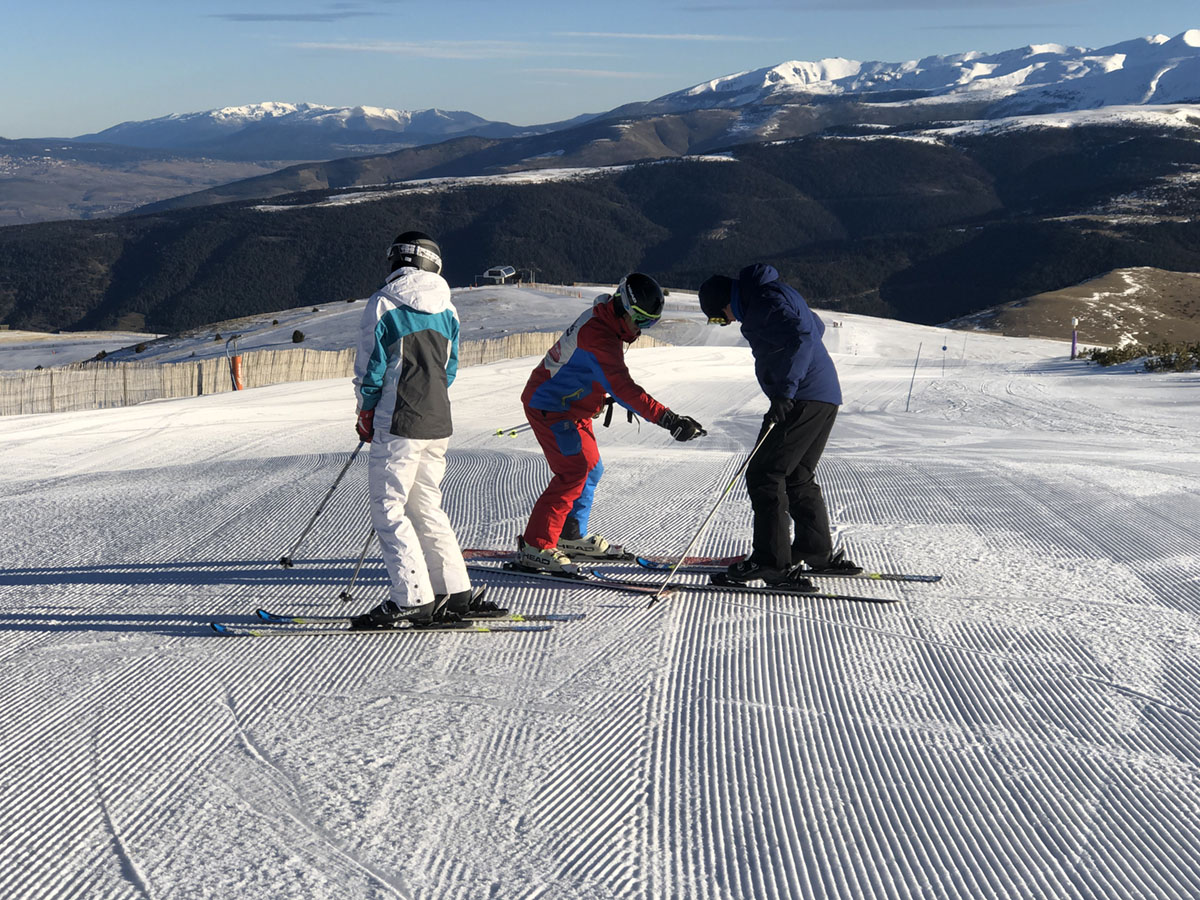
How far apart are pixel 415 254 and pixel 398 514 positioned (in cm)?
112

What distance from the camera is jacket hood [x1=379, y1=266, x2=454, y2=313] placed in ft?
13.9

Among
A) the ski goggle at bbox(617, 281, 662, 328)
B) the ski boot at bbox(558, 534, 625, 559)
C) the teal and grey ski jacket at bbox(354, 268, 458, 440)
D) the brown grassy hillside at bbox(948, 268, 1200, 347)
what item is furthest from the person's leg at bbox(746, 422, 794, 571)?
the brown grassy hillside at bbox(948, 268, 1200, 347)

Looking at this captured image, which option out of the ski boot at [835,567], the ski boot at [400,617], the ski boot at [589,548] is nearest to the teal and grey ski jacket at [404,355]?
the ski boot at [400,617]

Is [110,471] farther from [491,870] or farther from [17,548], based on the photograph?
[491,870]

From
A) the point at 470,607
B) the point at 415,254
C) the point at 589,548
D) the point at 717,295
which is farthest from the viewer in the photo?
the point at 589,548

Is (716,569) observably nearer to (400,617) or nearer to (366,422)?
(400,617)

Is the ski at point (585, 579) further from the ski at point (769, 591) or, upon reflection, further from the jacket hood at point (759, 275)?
the jacket hood at point (759, 275)

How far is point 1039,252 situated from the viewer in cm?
11381

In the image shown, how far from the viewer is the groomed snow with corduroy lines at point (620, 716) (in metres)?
2.76

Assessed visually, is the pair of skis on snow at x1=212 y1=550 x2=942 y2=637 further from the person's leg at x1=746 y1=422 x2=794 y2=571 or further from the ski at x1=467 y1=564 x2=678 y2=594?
the person's leg at x1=746 y1=422 x2=794 y2=571

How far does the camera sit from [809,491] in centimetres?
526

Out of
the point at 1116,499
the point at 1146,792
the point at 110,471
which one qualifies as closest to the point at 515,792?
the point at 1146,792

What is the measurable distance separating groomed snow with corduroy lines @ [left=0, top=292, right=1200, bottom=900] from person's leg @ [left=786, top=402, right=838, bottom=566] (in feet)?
0.99

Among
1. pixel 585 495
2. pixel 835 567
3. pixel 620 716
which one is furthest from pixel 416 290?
pixel 835 567
